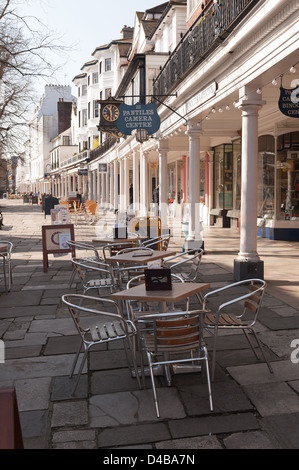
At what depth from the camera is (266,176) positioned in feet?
53.9

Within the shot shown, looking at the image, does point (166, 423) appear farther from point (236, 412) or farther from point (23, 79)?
point (23, 79)

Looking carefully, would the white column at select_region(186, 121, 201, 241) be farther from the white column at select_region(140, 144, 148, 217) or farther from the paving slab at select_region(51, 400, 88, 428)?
the paving slab at select_region(51, 400, 88, 428)

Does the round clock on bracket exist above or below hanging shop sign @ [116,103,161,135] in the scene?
above

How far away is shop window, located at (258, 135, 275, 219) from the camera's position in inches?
627

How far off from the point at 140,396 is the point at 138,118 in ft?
31.9

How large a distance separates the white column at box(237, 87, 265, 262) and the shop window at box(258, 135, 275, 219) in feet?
22.8

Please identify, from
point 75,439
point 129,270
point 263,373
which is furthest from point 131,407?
point 129,270

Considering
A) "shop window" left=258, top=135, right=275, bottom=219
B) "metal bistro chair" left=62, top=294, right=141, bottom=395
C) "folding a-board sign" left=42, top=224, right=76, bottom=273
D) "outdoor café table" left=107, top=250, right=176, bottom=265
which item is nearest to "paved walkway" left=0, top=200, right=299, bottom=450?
"metal bistro chair" left=62, top=294, right=141, bottom=395

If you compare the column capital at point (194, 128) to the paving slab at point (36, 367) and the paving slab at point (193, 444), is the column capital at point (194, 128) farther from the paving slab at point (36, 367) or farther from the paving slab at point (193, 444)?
the paving slab at point (193, 444)

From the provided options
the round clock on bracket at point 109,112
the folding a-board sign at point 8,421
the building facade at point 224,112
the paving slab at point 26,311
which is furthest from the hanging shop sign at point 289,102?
the round clock on bracket at point 109,112

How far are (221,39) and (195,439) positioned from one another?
745 centimetres

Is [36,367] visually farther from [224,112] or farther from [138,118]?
[224,112]

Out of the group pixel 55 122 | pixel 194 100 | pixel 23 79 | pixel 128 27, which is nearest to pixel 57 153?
pixel 55 122
